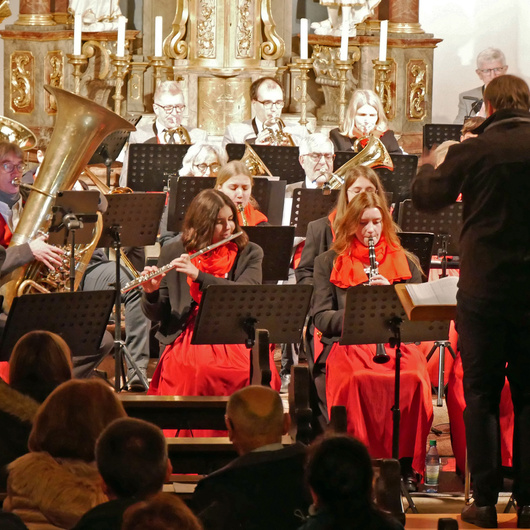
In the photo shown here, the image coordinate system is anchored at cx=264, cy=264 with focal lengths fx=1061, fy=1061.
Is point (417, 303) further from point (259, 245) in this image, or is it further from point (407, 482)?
point (259, 245)

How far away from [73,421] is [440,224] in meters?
3.48

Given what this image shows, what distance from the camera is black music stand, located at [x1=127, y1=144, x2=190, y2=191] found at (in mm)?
7176

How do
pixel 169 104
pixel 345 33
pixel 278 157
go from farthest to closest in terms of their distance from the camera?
pixel 345 33 → pixel 169 104 → pixel 278 157

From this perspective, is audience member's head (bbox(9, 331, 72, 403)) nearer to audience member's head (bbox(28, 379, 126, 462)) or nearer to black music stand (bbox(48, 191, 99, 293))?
audience member's head (bbox(28, 379, 126, 462))

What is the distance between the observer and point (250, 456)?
115 inches

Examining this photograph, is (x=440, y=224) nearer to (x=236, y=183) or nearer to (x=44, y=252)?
(x=236, y=183)

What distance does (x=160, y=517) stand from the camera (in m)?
2.05

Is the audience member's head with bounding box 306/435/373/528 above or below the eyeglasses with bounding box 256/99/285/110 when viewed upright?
below

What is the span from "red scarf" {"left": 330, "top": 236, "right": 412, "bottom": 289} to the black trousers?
53.0 inches

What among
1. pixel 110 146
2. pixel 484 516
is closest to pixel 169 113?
pixel 110 146

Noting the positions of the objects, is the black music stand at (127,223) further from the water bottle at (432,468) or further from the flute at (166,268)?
the water bottle at (432,468)

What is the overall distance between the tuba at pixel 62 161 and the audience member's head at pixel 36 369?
1.92 metres

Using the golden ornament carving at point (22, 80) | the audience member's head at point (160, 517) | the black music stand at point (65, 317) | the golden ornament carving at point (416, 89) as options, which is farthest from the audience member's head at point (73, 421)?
the golden ornament carving at point (416, 89)

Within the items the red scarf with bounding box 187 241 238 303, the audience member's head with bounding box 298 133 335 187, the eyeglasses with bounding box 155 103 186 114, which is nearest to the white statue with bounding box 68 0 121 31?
the eyeglasses with bounding box 155 103 186 114
